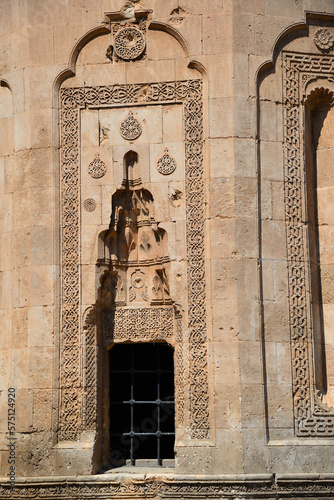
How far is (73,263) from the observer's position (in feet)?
40.5

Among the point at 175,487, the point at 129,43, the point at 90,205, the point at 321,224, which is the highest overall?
the point at 129,43

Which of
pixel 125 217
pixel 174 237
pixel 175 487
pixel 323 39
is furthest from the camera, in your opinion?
pixel 323 39

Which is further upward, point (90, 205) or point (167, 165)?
point (167, 165)

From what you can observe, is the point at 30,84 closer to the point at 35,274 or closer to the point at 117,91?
the point at 117,91

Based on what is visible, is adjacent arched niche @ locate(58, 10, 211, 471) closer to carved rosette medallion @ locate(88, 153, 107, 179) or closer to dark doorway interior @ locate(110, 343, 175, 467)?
carved rosette medallion @ locate(88, 153, 107, 179)

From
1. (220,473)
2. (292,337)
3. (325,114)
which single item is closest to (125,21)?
(325,114)

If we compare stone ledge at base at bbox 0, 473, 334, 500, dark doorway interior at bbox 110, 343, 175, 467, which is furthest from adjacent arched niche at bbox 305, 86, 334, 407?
dark doorway interior at bbox 110, 343, 175, 467

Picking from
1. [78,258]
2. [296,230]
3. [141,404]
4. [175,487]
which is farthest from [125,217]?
[175,487]

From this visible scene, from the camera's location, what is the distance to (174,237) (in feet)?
40.1

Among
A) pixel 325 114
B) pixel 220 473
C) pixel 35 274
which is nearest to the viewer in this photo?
pixel 220 473

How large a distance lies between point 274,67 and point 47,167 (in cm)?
327

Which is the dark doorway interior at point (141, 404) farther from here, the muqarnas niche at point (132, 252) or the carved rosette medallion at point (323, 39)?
the carved rosette medallion at point (323, 39)

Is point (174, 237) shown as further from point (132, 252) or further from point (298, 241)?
point (298, 241)

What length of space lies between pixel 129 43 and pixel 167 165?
177cm
